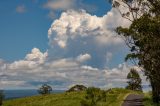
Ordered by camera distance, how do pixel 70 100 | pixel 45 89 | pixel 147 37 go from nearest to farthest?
pixel 147 37, pixel 70 100, pixel 45 89

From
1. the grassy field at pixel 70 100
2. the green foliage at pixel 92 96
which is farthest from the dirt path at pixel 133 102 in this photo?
the green foliage at pixel 92 96

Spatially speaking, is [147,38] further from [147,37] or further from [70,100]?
[70,100]

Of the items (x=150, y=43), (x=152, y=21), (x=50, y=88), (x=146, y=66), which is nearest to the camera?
(x=152, y=21)

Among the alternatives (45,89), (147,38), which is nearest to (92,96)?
(147,38)

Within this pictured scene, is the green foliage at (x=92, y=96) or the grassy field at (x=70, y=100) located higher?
the grassy field at (x=70, y=100)

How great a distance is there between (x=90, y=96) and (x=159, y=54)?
1225 cm

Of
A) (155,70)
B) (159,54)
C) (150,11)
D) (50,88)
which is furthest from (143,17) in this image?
(50,88)

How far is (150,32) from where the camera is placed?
197ft

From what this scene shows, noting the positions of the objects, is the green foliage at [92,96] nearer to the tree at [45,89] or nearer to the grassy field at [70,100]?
the grassy field at [70,100]

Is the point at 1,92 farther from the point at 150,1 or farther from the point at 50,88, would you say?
the point at 150,1

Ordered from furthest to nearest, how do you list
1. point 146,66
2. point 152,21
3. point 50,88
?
point 50,88 → point 146,66 → point 152,21

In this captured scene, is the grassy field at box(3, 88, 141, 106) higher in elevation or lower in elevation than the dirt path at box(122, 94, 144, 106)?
higher

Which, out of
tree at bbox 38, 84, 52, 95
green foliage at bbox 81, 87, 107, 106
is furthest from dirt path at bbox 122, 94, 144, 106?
tree at bbox 38, 84, 52, 95

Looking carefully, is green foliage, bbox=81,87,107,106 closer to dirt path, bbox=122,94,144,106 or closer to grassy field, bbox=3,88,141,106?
dirt path, bbox=122,94,144,106
